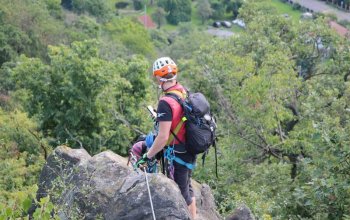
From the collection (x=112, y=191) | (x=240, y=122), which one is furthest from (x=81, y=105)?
(x=112, y=191)

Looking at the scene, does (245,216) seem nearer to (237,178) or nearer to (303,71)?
(237,178)

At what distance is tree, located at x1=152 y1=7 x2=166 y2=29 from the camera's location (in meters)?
76.9

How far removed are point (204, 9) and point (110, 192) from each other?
240ft

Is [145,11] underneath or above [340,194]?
underneath

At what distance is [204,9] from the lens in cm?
7894

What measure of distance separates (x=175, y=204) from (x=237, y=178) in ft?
29.4

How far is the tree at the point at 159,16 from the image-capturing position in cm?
7688

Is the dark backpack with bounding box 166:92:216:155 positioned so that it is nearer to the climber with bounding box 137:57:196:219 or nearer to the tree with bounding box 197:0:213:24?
the climber with bounding box 137:57:196:219

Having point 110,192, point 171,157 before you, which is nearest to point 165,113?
point 171,157

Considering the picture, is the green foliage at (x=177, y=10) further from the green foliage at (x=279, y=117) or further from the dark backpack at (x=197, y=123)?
the dark backpack at (x=197, y=123)

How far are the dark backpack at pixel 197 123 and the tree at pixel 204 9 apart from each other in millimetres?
73556

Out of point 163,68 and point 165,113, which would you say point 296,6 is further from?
point 165,113

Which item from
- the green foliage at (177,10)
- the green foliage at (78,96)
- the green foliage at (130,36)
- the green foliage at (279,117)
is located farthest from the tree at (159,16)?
the green foliage at (78,96)

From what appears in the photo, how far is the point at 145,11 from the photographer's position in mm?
78688
